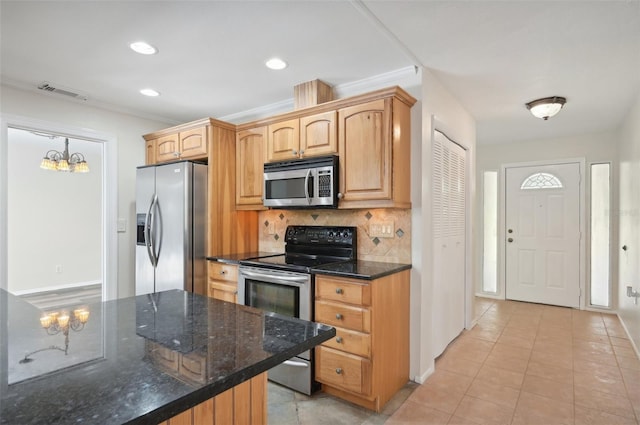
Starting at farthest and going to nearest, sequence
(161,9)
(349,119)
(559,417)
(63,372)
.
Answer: (349,119)
(559,417)
(161,9)
(63,372)

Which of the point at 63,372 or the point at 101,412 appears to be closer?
the point at 101,412

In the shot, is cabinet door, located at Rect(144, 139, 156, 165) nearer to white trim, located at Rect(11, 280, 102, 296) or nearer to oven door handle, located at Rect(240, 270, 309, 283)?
oven door handle, located at Rect(240, 270, 309, 283)

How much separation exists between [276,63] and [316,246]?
5.15 feet

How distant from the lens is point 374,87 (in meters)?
2.89

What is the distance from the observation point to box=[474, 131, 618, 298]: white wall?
4.59 metres

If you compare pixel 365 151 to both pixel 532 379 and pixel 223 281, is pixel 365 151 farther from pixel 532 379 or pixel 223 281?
pixel 532 379

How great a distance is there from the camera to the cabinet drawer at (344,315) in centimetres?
222

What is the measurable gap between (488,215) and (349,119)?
3.91 m

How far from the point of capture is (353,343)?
2266 mm

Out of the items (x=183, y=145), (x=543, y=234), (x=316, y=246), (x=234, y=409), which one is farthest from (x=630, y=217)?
(x=183, y=145)

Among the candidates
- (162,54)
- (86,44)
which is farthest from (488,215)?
(86,44)

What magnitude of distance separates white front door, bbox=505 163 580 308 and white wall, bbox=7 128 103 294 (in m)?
6.49

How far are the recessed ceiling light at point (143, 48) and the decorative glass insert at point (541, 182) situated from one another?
16.7ft

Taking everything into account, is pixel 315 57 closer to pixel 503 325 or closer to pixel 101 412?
pixel 101 412
